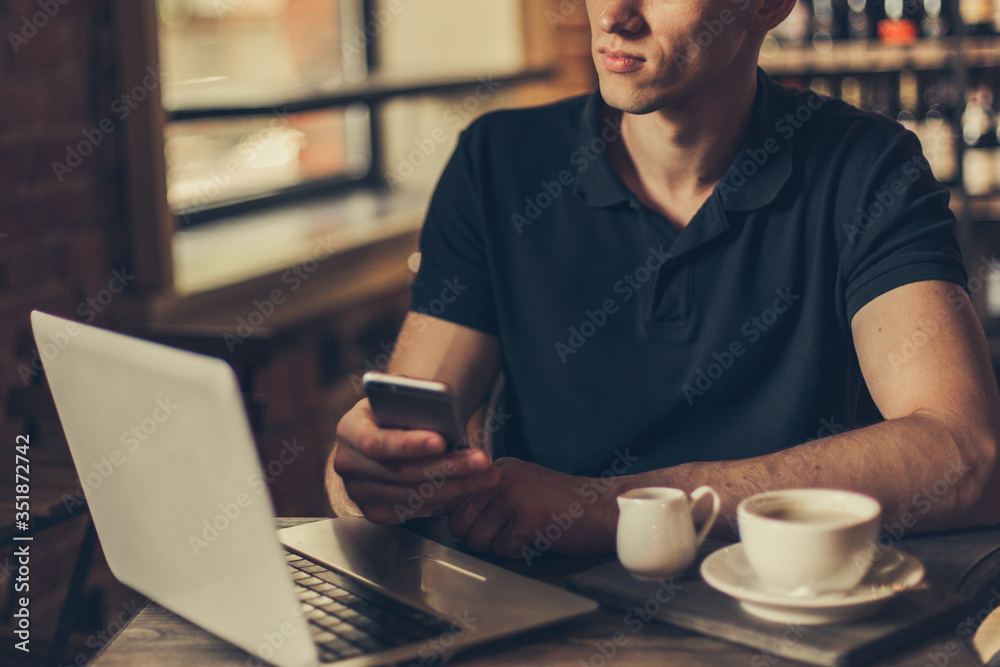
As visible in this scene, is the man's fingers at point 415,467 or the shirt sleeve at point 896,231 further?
the shirt sleeve at point 896,231

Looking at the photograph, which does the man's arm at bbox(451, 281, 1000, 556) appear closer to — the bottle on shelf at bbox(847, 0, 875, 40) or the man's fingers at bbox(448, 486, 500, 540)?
the man's fingers at bbox(448, 486, 500, 540)

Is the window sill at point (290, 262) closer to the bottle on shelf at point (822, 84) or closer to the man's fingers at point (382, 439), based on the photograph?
the man's fingers at point (382, 439)

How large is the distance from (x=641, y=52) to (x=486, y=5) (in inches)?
96.6

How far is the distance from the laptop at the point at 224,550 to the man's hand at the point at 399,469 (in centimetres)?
6

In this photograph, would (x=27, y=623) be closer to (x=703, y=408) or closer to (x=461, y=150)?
(x=461, y=150)

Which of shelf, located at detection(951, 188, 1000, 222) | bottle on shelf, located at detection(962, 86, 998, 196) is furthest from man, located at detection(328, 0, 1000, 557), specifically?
bottle on shelf, located at detection(962, 86, 998, 196)

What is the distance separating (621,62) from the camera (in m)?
1.25

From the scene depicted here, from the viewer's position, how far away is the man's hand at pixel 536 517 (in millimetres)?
990

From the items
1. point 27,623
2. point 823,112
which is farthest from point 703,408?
point 27,623

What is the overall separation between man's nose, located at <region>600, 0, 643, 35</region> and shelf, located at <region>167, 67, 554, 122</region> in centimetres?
119

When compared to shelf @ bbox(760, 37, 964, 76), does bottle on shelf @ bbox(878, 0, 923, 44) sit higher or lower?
higher

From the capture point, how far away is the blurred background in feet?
5.74

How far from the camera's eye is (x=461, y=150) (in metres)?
1.49

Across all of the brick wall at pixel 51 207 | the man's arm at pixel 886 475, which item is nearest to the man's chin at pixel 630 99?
the man's arm at pixel 886 475
